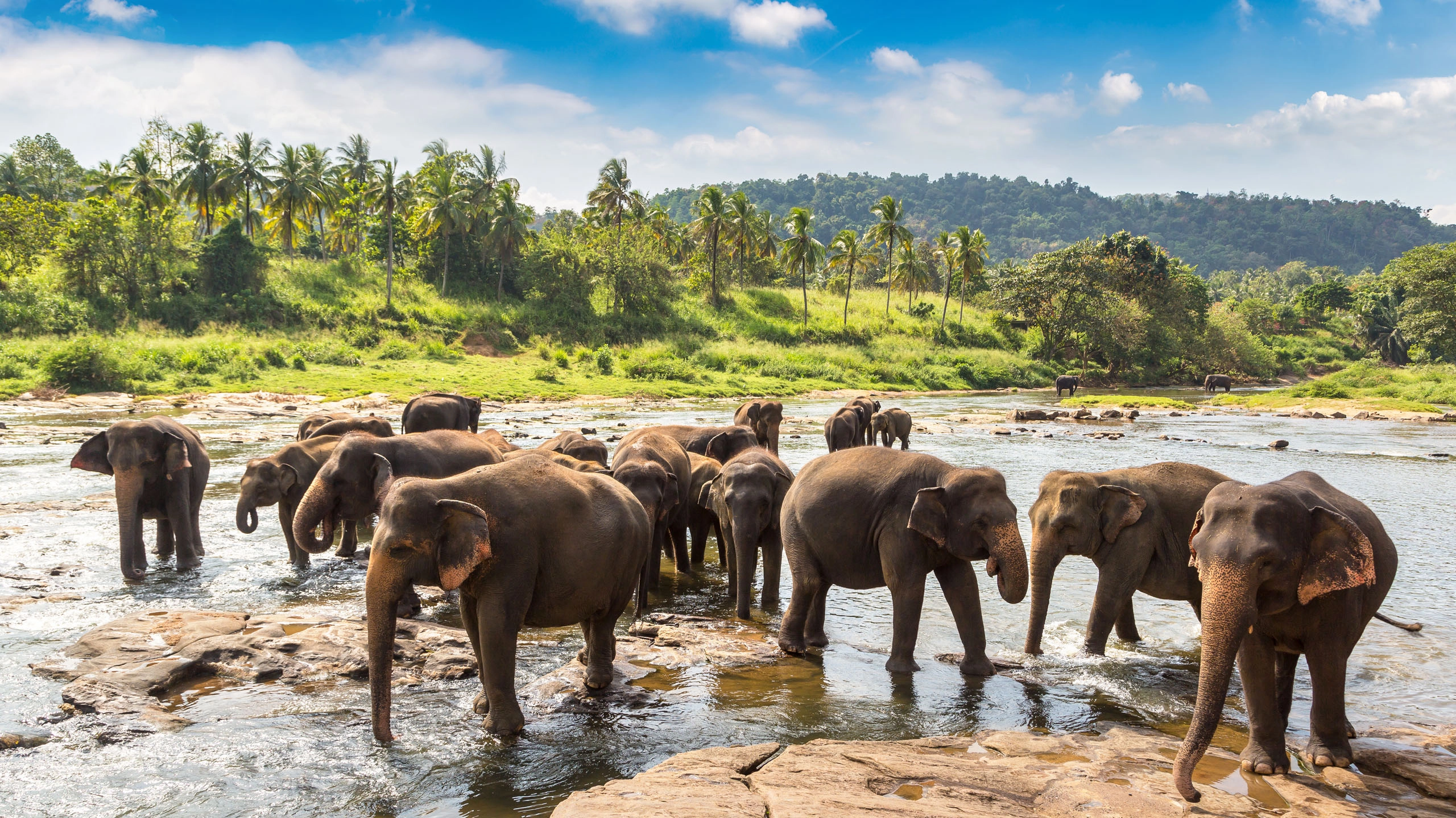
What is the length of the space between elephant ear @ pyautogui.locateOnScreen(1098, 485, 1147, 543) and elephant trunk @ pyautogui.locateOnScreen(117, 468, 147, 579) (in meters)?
9.95

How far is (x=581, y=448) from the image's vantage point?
10531 millimetres

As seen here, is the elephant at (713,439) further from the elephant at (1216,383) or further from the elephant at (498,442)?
the elephant at (1216,383)

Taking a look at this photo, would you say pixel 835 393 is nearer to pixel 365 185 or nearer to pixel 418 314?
pixel 418 314

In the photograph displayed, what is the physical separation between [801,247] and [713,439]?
61301mm

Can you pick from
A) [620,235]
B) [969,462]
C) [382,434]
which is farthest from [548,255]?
[382,434]

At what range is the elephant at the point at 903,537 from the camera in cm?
678

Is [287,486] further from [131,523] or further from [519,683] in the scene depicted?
[519,683]

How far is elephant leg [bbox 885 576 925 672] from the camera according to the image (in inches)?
281

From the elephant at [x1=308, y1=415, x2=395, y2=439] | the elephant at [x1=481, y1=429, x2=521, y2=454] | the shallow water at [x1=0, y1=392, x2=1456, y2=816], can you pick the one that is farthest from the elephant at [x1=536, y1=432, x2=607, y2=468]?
the elephant at [x1=308, y1=415, x2=395, y2=439]

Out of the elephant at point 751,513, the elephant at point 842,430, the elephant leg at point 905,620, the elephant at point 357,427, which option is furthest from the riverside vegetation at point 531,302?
the elephant leg at point 905,620

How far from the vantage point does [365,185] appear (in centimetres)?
7131

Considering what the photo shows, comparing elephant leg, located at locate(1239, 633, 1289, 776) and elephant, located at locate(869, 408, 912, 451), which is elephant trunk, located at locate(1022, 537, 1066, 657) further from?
elephant, located at locate(869, 408, 912, 451)

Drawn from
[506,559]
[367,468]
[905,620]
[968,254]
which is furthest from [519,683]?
[968,254]

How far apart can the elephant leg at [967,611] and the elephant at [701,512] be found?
3505 millimetres
